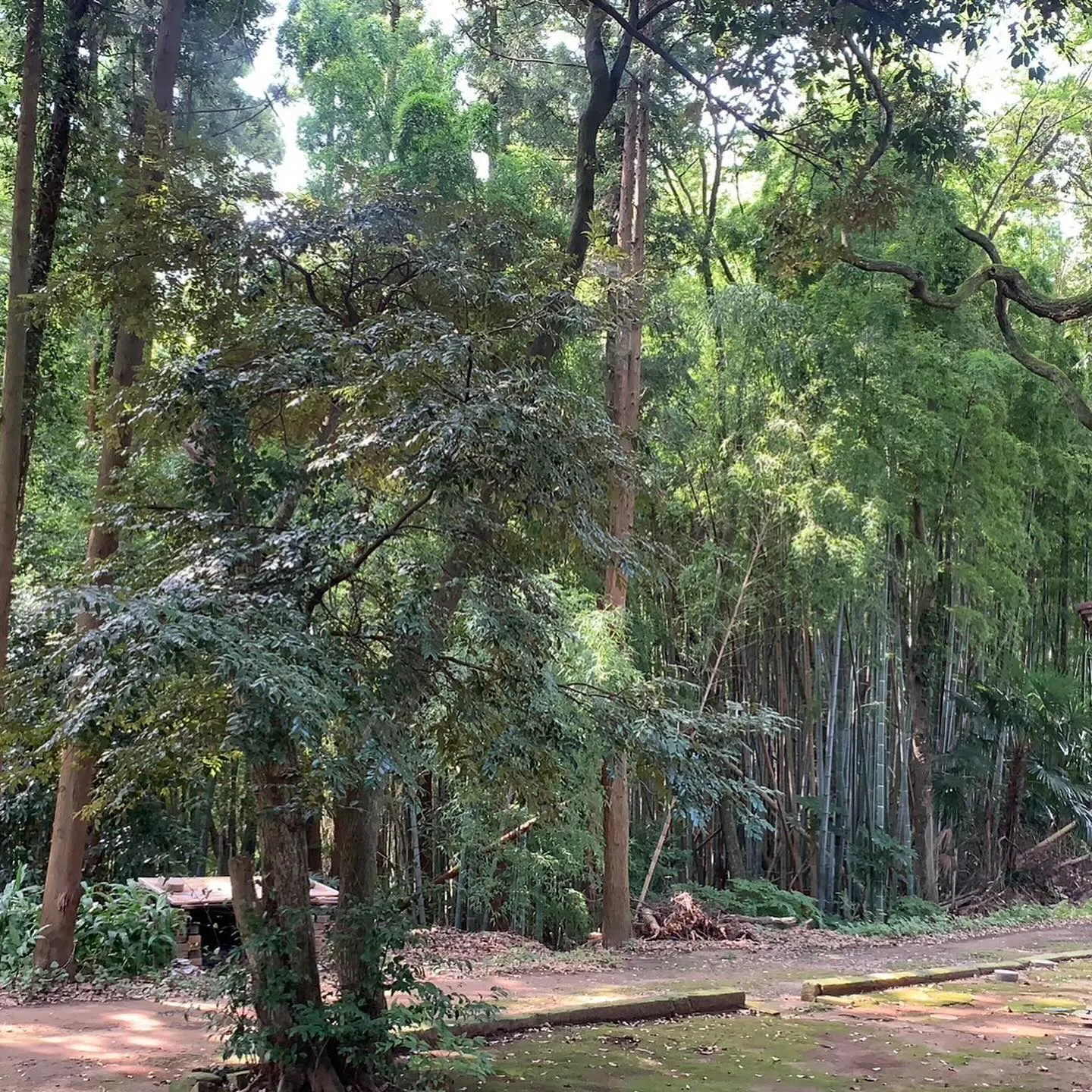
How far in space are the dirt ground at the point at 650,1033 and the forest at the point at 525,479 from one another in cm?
90

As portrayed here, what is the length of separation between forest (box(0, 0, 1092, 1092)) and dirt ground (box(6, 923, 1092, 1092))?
90 centimetres

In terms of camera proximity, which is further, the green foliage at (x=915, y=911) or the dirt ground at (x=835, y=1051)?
the green foliage at (x=915, y=911)

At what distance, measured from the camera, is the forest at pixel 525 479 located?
10.5ft

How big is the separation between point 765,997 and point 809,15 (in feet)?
16.8

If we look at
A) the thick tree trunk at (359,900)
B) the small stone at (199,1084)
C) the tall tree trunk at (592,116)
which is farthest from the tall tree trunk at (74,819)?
the thick tree trunk at (359,900)

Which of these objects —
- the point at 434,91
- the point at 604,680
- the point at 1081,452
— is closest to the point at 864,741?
the point at 1081,452

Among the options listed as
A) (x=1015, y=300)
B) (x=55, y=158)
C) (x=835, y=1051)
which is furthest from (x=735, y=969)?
(x=55, y=158)

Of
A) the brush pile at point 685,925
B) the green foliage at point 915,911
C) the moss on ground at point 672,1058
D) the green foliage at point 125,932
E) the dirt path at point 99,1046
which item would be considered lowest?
the green foliage at point 915,911

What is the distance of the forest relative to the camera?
3193 mm

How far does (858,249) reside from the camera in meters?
8.82

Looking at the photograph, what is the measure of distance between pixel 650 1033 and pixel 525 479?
311 centimetres

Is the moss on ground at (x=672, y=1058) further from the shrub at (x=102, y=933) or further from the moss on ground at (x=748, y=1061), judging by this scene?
the shrub at (x=102, y=933)

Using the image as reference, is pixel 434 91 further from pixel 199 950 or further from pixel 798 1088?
pixel 798 1088

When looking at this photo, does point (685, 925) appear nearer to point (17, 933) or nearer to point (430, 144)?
point (17, 933)
